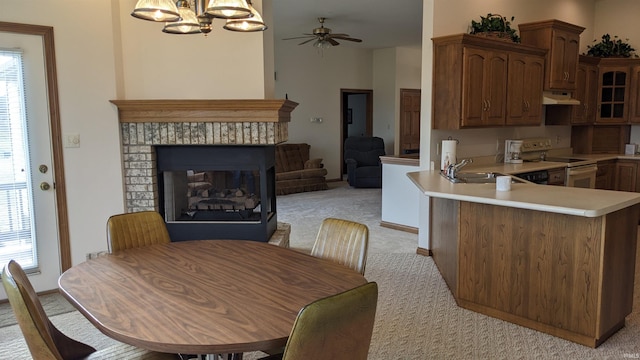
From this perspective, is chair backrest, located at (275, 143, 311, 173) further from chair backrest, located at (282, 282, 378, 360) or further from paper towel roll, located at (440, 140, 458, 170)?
chair backrest, located at (282, 282, 378, 360)

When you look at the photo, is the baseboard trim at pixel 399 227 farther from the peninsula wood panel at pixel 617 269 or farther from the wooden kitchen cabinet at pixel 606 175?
the peninsula wood panel at pixel 617 269

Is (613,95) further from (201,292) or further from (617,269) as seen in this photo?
(201,292)

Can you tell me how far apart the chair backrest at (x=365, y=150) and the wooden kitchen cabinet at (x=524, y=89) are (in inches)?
169

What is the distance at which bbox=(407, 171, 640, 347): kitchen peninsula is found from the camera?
275 cm

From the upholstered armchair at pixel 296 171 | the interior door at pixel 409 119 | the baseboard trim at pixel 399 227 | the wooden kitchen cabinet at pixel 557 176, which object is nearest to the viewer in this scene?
the wooden kitchen cabinet at pixel 557 176

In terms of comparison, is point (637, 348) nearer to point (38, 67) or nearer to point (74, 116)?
point (74, 116)

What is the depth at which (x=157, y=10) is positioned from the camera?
192 centimetres

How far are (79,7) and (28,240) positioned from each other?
1.81 metres

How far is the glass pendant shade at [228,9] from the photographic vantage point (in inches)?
74.5

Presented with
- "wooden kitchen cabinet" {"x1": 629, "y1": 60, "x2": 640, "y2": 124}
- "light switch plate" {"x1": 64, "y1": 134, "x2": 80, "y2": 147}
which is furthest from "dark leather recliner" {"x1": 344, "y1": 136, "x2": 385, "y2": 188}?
"light switch plate" {"x1": 64, "y1": 134, "x2": 80, "y2": 147}

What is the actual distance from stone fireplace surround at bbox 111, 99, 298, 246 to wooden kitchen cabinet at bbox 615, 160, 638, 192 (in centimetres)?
489

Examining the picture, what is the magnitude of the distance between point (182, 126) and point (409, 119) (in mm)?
7426

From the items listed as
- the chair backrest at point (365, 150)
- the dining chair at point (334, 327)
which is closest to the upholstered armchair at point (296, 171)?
the chair backrest at point (365, 150)

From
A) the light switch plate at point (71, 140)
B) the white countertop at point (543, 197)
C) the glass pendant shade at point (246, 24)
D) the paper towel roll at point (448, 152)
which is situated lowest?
the white countertop at point (543, 197)
